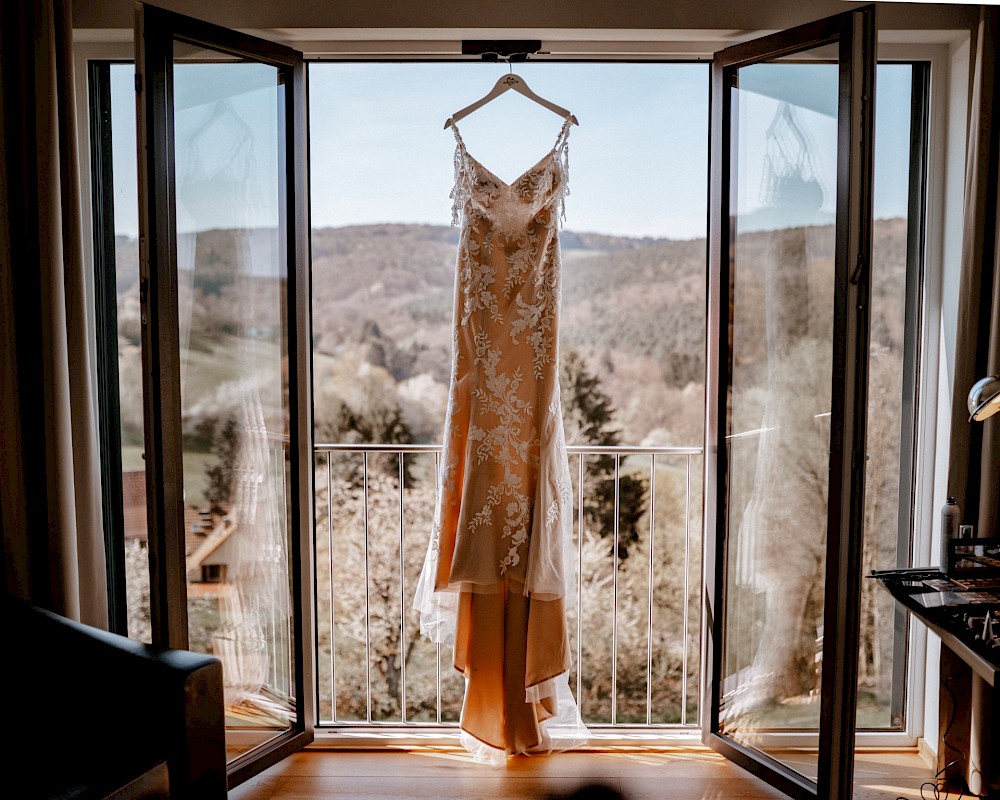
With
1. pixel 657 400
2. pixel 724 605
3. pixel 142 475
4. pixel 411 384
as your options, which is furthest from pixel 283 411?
pixel 657 400

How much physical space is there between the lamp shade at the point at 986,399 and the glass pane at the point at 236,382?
6.42ft

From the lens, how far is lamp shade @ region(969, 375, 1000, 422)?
Answer: 1.63 metres

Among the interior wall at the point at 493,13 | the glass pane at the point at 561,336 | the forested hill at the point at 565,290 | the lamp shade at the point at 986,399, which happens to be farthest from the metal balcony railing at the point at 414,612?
the lamp shade at the point at 986,399

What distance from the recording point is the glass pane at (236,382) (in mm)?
2105

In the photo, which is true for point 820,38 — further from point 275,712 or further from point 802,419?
point 275,712

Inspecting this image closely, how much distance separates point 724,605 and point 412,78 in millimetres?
3683

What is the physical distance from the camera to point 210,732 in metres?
1.63

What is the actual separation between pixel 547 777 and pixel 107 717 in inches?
53.0

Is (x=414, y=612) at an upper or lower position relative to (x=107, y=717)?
lower
